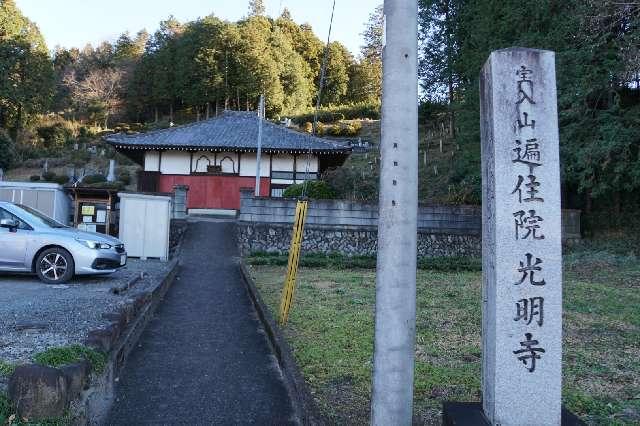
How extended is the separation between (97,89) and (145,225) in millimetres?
42307

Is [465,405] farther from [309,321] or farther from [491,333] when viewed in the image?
[309,321]

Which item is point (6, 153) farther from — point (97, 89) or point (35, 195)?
point (35, 195)

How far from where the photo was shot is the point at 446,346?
6262 millimetres

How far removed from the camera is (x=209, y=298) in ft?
32.7

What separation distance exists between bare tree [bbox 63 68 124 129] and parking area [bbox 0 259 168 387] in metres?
45.5

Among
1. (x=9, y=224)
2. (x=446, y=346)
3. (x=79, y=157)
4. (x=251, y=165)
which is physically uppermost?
(x=79, y=157)

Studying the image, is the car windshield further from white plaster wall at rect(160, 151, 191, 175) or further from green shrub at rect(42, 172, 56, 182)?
green shrub at rect(42, 172, 56, 182)

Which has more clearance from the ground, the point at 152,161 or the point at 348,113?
the point at 348,113

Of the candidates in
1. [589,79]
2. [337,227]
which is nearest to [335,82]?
[337,227]

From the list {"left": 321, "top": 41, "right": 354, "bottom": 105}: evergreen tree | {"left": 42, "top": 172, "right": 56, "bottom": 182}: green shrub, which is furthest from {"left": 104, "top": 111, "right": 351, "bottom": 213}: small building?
{"left": 321, "top": 41, "right": 354, "bottom": 105}: evergreen tree

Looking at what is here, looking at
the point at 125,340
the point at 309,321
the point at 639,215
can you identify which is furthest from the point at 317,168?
the point at 125,340

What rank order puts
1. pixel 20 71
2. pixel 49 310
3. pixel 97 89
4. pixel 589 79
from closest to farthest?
pixel 49 310, pixel 589 79, pixel 20 71, pixel 97 89

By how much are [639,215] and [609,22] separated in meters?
7.67

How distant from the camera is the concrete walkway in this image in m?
4.50
